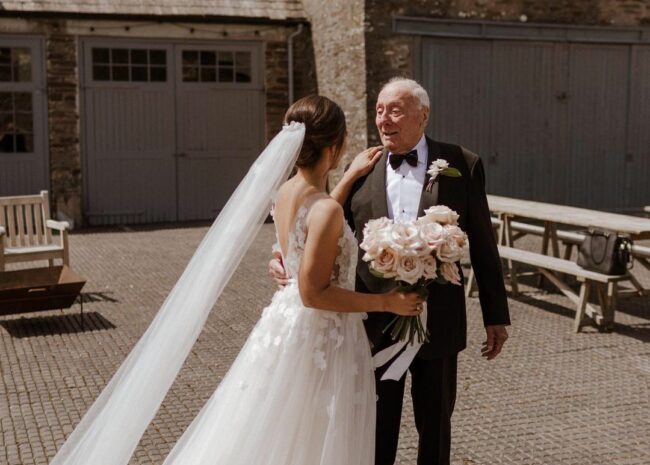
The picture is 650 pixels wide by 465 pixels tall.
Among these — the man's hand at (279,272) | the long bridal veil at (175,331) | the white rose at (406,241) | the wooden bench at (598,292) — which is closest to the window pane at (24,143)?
the wooden bench at (598,292)

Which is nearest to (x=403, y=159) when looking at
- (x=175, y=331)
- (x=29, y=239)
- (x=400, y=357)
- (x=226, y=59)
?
(x=400, y=357)

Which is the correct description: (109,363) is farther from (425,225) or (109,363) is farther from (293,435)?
(425,225)

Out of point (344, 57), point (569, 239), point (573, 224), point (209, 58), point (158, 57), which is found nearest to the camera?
point (573, 224)

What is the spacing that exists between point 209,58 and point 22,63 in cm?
311

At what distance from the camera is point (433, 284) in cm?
358

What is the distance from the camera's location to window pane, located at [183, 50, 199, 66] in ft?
51.3

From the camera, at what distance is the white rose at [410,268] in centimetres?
314

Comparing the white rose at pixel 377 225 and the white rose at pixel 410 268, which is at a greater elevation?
the white rose at pixel 377 225

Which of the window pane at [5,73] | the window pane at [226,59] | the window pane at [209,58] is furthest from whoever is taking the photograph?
the window pane at [226,59]

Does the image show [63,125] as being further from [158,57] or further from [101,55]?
[158,57]

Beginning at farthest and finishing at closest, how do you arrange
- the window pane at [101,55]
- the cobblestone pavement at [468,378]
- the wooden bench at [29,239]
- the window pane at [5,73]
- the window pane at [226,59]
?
the window pane at [226,59], the window pane at [101,55], the window pane at [5,73], the wooden bench at [29,239], the cobblestone pavement at [468,378]

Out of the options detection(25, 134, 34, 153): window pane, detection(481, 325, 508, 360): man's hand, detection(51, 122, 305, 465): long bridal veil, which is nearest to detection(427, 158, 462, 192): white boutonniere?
detection(51, 122, 305, 465): long bridal veil

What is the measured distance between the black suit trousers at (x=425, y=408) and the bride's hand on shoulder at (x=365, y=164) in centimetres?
78

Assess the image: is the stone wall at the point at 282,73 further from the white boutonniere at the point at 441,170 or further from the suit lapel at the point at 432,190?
the white boutonniere at the point at 441,170
